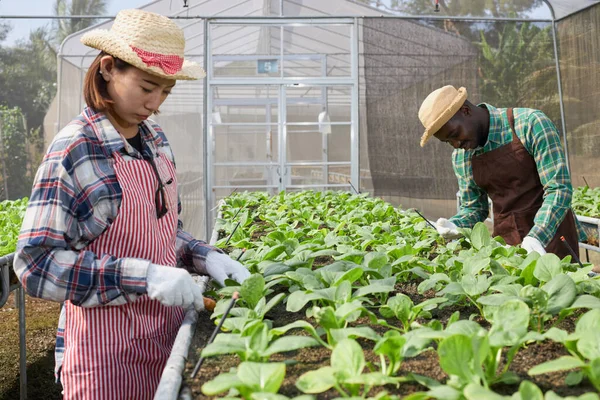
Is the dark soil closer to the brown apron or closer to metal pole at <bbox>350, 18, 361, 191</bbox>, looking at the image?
the brown apron

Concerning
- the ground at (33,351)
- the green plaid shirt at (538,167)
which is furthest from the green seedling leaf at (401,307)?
the ground at (33,351)

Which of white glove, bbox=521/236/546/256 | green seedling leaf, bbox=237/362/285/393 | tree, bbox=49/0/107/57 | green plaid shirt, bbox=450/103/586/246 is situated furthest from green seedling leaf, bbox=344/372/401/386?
tree, bbox=49/0/107/57

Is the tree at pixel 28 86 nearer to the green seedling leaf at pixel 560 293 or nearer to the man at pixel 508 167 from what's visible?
the man at pixel 508 167

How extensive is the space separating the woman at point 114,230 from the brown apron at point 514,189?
1526 millimetres

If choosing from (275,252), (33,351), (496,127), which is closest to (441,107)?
(496,127)

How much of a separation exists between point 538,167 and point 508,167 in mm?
144

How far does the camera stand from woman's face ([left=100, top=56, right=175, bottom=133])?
1.57 metres

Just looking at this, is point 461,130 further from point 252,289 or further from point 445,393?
point 445,393

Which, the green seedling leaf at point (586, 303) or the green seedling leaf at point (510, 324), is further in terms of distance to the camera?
the green seedling leaf at point (586, 303)

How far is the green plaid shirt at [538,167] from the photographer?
2.50 metres

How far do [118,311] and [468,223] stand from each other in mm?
1838

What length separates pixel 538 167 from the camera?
8.68 feet

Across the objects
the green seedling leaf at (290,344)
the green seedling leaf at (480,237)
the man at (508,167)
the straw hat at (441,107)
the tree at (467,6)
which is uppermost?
the tree at (467,6)

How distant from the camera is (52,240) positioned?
1411 millimetres
